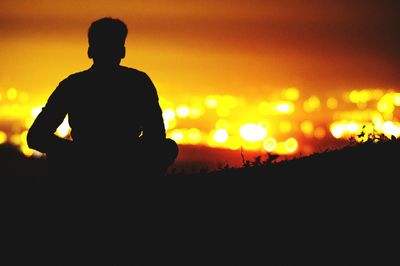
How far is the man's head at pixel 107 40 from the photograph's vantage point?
480 cm

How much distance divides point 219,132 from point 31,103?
64050 millimetres

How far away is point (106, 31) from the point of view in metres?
4.80

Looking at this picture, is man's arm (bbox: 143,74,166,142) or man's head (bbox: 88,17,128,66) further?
man's arm (bbox: 143,74,166,142)

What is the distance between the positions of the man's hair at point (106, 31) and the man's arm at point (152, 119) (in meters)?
0.42

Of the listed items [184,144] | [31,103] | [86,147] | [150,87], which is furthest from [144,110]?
[31,103]

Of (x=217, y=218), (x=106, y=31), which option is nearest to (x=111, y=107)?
(x=106, y=31)

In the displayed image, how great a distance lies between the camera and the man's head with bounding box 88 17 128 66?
4.80 meters

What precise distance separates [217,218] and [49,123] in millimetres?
2741

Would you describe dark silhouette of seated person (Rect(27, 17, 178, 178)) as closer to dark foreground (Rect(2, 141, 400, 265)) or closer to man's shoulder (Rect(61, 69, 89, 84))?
man's shoulder (Rect(61, 69, 89, 84))

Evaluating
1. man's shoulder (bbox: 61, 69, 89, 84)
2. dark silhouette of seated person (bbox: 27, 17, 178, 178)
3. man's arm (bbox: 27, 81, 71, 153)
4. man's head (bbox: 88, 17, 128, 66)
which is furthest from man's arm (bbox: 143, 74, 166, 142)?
man's arm (bbox: 27, 81, 71, 153)

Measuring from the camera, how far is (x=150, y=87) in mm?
4992

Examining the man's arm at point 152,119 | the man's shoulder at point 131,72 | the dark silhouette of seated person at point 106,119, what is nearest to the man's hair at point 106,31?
the dark silhouette of seated person at point 106,119

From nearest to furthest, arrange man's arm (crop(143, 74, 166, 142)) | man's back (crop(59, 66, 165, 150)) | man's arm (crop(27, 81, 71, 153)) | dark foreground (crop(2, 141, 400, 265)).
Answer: man's arm (crop(27, 81, 71, 153)) < man's back (crop(59, 66, 165, 150)) < man's arm (crop(143, 74, 166, 142)) < dark foreground (crop(2, 141, 400, 265))

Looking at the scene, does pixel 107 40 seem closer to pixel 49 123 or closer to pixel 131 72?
pixel 131 72
